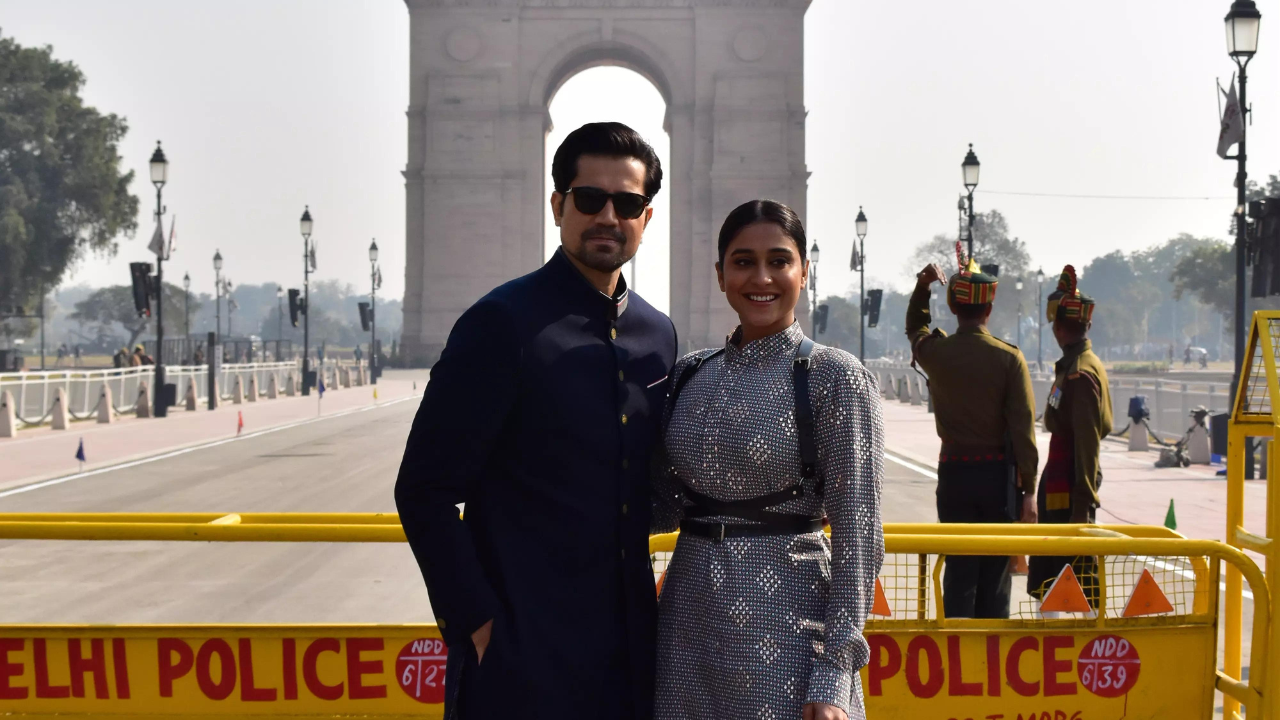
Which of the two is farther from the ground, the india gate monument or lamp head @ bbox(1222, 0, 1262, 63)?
the india gate monument

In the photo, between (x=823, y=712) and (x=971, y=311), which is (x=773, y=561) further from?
(x=971, y=311)

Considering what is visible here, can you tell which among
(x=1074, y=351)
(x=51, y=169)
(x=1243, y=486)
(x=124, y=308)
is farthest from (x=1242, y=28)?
(x=124, y=308)

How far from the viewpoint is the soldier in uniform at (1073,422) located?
232 inches

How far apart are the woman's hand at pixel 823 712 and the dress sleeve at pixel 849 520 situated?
11 millimetres

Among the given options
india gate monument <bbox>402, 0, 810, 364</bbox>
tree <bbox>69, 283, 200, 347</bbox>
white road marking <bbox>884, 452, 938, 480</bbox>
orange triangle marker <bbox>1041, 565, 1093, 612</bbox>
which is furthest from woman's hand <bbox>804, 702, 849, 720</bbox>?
tree <bbox>69, 283, 200, 347</bbox>

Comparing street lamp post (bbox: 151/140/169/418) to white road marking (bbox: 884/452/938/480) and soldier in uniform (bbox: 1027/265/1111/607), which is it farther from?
soldier in uniform (bbox: 1027/265/1111/607)

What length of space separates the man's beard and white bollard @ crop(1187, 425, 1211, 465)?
16.5m

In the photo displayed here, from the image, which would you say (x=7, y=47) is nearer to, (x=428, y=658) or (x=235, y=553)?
(x=235, y=553)

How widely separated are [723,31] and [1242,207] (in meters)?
43.9

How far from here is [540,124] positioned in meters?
57.2

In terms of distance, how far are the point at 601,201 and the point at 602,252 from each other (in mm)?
116

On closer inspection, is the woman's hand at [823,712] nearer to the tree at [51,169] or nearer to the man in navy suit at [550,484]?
the man in navy suit at [550,484]

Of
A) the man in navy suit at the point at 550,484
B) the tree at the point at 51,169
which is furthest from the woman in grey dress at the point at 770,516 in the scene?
the tree at the point at 51,169

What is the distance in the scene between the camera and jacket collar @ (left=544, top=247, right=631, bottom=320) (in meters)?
2.96
